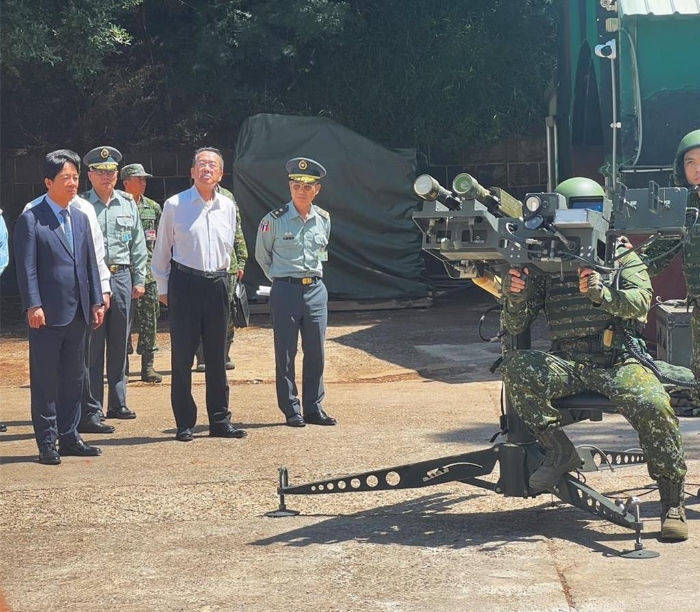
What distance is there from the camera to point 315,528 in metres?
5.74

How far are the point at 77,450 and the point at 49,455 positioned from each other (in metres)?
0.26

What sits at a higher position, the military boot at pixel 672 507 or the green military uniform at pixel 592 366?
the green military uniform at pixel 592 366

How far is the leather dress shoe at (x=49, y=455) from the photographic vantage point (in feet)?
23.8

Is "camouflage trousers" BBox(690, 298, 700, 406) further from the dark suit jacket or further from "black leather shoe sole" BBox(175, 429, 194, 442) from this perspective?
the dark suit jacket

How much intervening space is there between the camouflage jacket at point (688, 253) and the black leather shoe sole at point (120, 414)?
13.3 feet

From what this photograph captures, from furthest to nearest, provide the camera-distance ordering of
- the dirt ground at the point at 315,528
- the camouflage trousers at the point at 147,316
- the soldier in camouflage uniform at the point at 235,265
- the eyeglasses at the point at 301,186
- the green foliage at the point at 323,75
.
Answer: the green foliage at the point at 323,75 < the camouflage trousers at the point at 147,316 < the soldier in camouflage uniform at the point at 235,265 < the eyeglasses at the point at 301,186 < the dirt ground at the point at 315,528

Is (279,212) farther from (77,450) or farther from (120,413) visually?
(77,450)

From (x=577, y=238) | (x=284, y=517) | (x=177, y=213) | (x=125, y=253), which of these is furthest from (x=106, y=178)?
(x=577, y=238)

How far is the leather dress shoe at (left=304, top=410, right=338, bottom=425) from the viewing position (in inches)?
326

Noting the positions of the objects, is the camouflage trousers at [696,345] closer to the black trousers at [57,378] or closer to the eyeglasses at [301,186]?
the eyeglasses at [301,186]

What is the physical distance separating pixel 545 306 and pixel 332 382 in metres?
4.69

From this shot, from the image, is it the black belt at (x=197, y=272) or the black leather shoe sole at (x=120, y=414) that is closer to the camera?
the black belt at (x=197, y=272)

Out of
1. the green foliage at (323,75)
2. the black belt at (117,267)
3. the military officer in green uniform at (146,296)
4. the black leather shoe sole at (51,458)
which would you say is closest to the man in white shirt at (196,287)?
the black belt at (117,267)

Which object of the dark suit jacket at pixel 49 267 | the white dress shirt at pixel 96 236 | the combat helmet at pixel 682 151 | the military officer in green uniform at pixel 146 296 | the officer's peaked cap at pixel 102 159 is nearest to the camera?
the combat helmet at pixel 682 151
